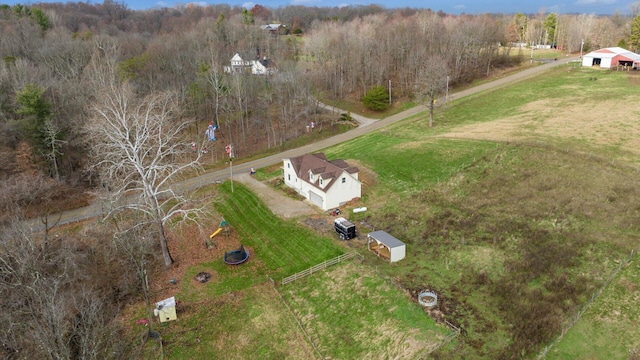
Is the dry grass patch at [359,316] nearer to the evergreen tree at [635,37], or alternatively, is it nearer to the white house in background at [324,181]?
the white house in background at [324,181]

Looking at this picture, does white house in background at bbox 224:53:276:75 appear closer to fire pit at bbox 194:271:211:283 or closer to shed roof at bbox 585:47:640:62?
fire pit at bbox 194:271:211:283

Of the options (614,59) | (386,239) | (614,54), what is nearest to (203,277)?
(386,239)

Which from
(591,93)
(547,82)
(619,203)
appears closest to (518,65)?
(547,82)

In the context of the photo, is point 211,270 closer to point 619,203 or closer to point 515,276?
point 515,276

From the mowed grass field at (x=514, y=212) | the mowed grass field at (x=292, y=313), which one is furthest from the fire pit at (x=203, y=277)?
the mowed grass field at (x=514, y=212)

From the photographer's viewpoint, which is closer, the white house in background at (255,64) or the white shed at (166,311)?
the white shed at (166,311)

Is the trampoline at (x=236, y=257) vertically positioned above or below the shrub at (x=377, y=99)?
below

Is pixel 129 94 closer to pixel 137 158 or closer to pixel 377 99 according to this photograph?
pixel 137 158
